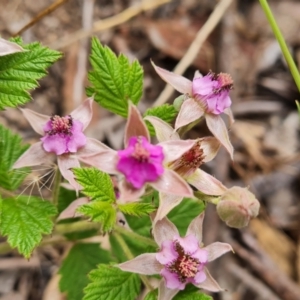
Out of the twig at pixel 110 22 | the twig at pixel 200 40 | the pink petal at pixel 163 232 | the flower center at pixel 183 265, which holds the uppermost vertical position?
the twig at pixel 110 22

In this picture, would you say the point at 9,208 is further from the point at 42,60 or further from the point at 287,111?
the point at 287,111

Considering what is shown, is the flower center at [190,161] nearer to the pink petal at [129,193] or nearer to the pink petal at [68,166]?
the pink petal at [129,193]

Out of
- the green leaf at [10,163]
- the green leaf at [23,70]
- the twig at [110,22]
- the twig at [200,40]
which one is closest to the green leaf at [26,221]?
the green leaf at [10,163]

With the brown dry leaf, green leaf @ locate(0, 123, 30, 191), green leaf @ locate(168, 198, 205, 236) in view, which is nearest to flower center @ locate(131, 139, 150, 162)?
green leaf @ locate(0, 123, 30, 191)

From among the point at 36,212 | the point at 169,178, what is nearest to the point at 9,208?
the point at 36,212

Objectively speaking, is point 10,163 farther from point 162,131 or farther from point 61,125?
point 162,131

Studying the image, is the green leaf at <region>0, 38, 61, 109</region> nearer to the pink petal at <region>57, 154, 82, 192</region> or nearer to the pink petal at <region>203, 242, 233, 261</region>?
the pink petal at <region>57, 154, 82, 192</region>

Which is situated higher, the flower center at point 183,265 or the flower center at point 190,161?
the flower center at point 190,161
